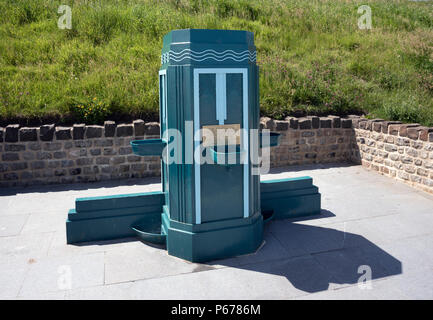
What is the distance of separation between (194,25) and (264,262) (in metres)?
9.96

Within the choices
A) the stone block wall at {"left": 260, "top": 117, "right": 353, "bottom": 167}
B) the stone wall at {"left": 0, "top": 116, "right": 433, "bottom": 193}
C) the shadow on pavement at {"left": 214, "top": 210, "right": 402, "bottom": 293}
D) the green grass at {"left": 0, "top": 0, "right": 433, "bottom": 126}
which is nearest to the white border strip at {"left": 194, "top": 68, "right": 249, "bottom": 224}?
the shadow on pavement at {"left": 214, "top": 210, "right": 402, "bottom": 293}

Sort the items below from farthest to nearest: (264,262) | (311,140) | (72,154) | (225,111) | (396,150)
A: (311,140) → (72,154) → (396,150) → (264,262) → (225,111)

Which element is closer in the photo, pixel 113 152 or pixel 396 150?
pixel 396 150

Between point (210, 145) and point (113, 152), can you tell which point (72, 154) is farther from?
point (210, 145)

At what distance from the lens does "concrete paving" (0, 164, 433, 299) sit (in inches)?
149

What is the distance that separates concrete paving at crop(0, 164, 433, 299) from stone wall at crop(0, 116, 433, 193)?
1.12m

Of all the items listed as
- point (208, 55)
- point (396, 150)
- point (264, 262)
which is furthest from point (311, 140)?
point (208, 55)

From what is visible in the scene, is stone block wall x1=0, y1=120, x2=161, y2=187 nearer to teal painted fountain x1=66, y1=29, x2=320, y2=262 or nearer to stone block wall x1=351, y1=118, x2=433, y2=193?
teal painted fountain x1=66, y1=29, x2=320, y2=262

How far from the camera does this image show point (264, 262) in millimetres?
4359

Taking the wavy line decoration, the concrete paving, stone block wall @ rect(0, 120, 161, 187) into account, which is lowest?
the concrete paving

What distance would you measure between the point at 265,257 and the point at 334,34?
10.8m

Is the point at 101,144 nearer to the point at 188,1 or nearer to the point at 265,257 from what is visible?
the point at 265,257

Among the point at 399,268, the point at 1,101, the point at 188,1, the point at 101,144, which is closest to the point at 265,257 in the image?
the point at 399,268

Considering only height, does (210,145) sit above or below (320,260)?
above
